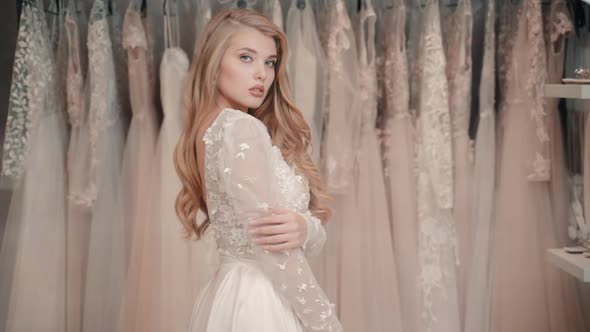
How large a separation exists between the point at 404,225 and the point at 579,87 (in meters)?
0.83

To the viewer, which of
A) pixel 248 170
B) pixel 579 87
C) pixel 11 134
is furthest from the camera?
pixel 11 134

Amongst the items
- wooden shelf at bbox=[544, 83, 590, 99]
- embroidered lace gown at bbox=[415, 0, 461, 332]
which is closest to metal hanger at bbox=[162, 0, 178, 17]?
embroidered lace gown at bbox=[415, 0, 461, 332]

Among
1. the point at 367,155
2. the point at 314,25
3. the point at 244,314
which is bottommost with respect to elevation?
the point at 244,314

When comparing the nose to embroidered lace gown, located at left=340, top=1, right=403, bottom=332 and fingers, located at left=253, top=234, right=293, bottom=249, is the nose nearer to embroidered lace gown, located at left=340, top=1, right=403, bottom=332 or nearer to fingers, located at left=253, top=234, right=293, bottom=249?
fingers, located at left=253, top=234, right=293, bottom=249

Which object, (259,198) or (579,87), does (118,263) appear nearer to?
(259,198)

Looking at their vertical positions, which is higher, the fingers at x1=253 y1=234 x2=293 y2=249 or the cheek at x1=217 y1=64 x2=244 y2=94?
the cheek at x1=217 y1=64 x2=244 y2=94

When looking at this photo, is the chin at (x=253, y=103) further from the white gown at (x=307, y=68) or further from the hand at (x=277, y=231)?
the white gown at (x=307, y=68)

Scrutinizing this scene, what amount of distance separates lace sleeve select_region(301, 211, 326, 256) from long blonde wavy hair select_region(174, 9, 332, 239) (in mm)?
Result: 179

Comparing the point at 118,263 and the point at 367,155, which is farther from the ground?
the point at 367,155

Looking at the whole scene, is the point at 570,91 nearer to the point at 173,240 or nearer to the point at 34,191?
the point at 173,240

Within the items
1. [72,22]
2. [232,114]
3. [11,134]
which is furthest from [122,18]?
[232,114]

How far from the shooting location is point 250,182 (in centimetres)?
174

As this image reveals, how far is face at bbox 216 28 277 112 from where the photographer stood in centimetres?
198

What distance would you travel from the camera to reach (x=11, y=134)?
2607mm
